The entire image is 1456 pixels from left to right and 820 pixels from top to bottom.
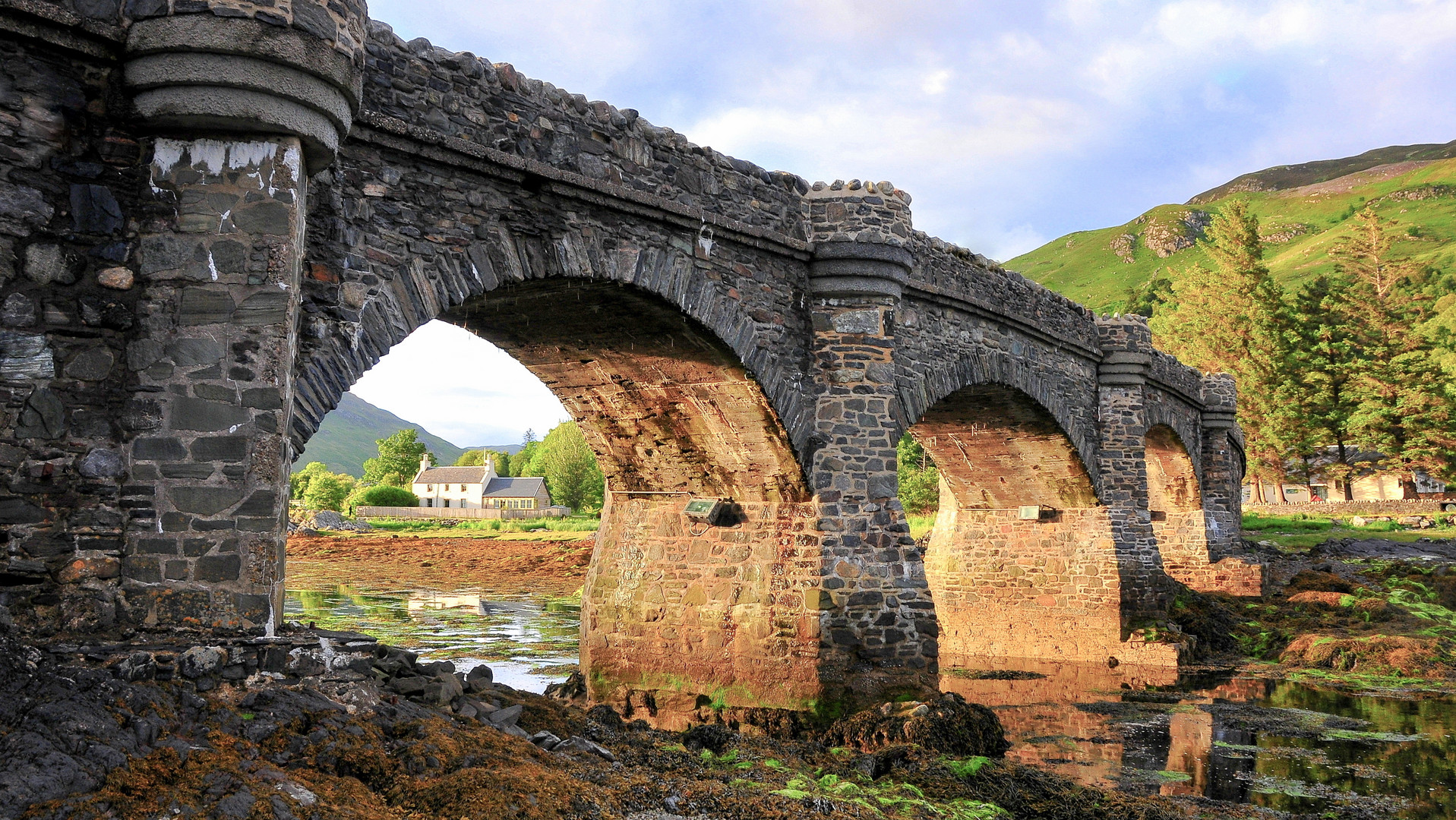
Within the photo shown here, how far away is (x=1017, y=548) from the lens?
64.0 ft

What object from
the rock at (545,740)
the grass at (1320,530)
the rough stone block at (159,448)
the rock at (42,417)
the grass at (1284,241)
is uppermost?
the grass at (1284,241)

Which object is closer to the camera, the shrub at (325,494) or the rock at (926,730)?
the rock at (926,730)

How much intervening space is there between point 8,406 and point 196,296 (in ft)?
3.80

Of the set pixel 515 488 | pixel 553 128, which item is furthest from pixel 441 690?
pixel 515 488

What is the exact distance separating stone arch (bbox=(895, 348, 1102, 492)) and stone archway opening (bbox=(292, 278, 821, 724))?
1.89 metres

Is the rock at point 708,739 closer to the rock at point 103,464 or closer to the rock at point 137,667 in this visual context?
the rock at point 137,667

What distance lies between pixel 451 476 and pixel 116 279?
76.0m

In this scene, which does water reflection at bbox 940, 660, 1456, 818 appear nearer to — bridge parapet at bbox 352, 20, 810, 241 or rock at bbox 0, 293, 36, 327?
bridge parapet at bbox 352, 20, 810, 241

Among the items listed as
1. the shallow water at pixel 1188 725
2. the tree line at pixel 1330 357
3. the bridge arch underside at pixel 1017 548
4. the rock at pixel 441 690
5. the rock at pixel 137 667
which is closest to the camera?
the rock at pixel 137 667

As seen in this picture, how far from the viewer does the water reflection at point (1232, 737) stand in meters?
9.96

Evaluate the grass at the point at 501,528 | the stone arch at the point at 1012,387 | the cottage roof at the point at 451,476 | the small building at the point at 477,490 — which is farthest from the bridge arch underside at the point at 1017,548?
the cottage roof at the point at 451,476

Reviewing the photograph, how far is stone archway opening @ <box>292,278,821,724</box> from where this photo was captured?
1092 cm

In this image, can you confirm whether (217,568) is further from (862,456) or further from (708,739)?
(862,456)

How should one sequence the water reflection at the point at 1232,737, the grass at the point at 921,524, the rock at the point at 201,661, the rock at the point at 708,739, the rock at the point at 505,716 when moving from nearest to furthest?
1. the rock at the point at 201,661
2. the rock at the point at 505,716
3. the rock at the point at 708,739
4. the water reflection at the point at 1232,737
5. the grass at the point at 921,524
